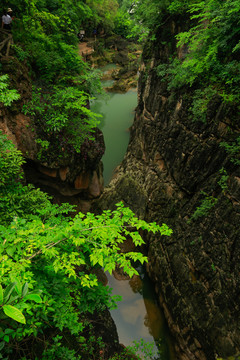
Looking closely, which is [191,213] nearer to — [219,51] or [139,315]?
[139,315]

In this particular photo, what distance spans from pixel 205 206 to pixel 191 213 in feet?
3.03

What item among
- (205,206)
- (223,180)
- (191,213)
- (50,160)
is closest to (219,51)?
(223,180)

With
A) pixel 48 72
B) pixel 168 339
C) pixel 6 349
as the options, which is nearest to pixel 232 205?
pixel 168 339

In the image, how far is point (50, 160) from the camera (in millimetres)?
9086

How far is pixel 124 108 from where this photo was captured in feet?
80.4

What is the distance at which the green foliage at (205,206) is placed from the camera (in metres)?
7.83

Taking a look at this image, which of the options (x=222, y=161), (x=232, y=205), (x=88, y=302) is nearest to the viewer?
(x=88, y=302)

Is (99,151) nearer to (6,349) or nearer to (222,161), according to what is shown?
(222,161)

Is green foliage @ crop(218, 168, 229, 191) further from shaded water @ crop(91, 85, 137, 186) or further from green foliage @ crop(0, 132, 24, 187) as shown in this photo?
shaded water @ crop(91, 85, 137, 186)

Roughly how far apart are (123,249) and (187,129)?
6703 mm

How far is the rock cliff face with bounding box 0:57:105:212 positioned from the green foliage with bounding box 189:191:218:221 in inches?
212

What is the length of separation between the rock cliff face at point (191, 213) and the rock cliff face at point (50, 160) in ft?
4.65

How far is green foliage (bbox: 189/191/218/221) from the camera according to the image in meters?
7.83

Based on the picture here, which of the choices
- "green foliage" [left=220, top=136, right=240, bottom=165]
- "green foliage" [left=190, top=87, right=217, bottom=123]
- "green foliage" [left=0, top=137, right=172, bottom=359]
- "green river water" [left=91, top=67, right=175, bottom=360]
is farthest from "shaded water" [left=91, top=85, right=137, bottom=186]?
"green foliage" [left=0, top=137, right=172, bottom=359]
